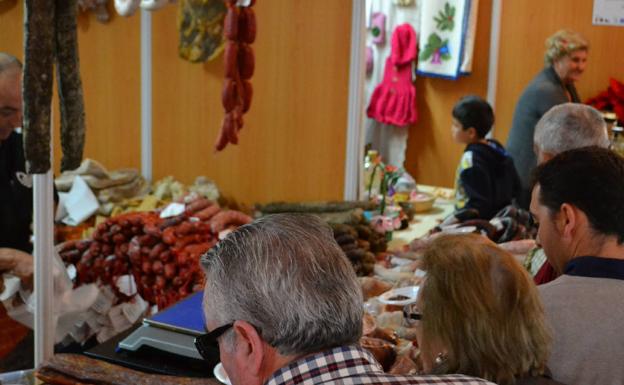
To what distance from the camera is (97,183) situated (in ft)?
17.1

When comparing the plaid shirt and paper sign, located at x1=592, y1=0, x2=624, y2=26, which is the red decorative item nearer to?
paper sign, located at x1=592, y1=0, x2=624, y2=26

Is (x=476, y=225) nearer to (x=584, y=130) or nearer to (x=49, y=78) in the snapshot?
(x=584, y=130)

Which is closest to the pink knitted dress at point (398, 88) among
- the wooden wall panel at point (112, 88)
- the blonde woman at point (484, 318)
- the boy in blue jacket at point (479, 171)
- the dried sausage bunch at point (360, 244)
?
the wooden wall panel at point (112, 88)

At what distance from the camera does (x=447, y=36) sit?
759 centimetres

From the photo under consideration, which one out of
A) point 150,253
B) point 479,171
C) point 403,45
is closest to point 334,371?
point 150,253

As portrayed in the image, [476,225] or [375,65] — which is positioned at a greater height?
[375,65]

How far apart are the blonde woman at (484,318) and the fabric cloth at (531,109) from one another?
3.72 meters

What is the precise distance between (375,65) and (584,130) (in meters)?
5.06

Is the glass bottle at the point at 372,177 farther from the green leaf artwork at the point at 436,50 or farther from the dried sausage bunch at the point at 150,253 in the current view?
the green leaf artwork at the point at 436,50

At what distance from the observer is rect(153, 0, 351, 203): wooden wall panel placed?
5.07 m

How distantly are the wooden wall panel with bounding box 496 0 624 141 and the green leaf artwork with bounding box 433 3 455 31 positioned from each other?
448 mm

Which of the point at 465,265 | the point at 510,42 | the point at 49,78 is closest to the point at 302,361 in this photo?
the point at 465,265

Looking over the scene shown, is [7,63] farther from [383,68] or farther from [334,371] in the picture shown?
[383,68]

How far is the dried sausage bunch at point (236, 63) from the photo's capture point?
4.25 meters
